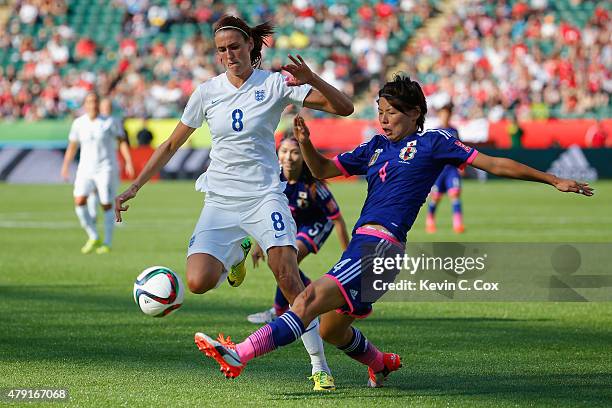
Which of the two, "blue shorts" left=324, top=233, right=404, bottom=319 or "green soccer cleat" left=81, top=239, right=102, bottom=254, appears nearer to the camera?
"blue shorts" left=324, top=233, right=404, bottom=319

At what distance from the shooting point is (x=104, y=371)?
7715mm

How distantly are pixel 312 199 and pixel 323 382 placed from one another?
11.6 ft

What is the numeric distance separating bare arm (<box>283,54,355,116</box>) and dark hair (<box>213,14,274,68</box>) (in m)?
0.53

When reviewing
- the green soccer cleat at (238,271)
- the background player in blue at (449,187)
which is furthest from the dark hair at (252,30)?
the background player in blue at (449,187)

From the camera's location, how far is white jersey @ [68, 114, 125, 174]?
1750cm

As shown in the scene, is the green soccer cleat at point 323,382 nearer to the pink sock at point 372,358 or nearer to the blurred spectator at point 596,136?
the pink sock at point 372,358

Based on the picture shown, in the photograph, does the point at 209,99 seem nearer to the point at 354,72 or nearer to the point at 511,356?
the point at 511,356

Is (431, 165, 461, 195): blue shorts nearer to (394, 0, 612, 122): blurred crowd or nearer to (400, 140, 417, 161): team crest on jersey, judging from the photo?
(400, 140, 417, 161): team crest on jersey

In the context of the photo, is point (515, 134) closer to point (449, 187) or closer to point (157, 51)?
point (449, 187)

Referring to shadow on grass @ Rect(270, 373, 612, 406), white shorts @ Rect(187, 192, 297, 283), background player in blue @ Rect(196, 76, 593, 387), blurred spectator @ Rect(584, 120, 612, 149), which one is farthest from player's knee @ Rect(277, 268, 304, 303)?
blurred spectator @ Rect(584, 120, 612, 149)

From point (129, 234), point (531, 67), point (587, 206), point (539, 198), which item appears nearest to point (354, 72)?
point (531, 67)

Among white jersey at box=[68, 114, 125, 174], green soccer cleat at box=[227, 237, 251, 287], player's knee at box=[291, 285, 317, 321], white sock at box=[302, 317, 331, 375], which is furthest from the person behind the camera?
white jersey at box=[68, 114, 125, 174]

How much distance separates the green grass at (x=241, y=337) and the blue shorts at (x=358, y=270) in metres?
0.60

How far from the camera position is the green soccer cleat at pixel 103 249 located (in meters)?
17.2
